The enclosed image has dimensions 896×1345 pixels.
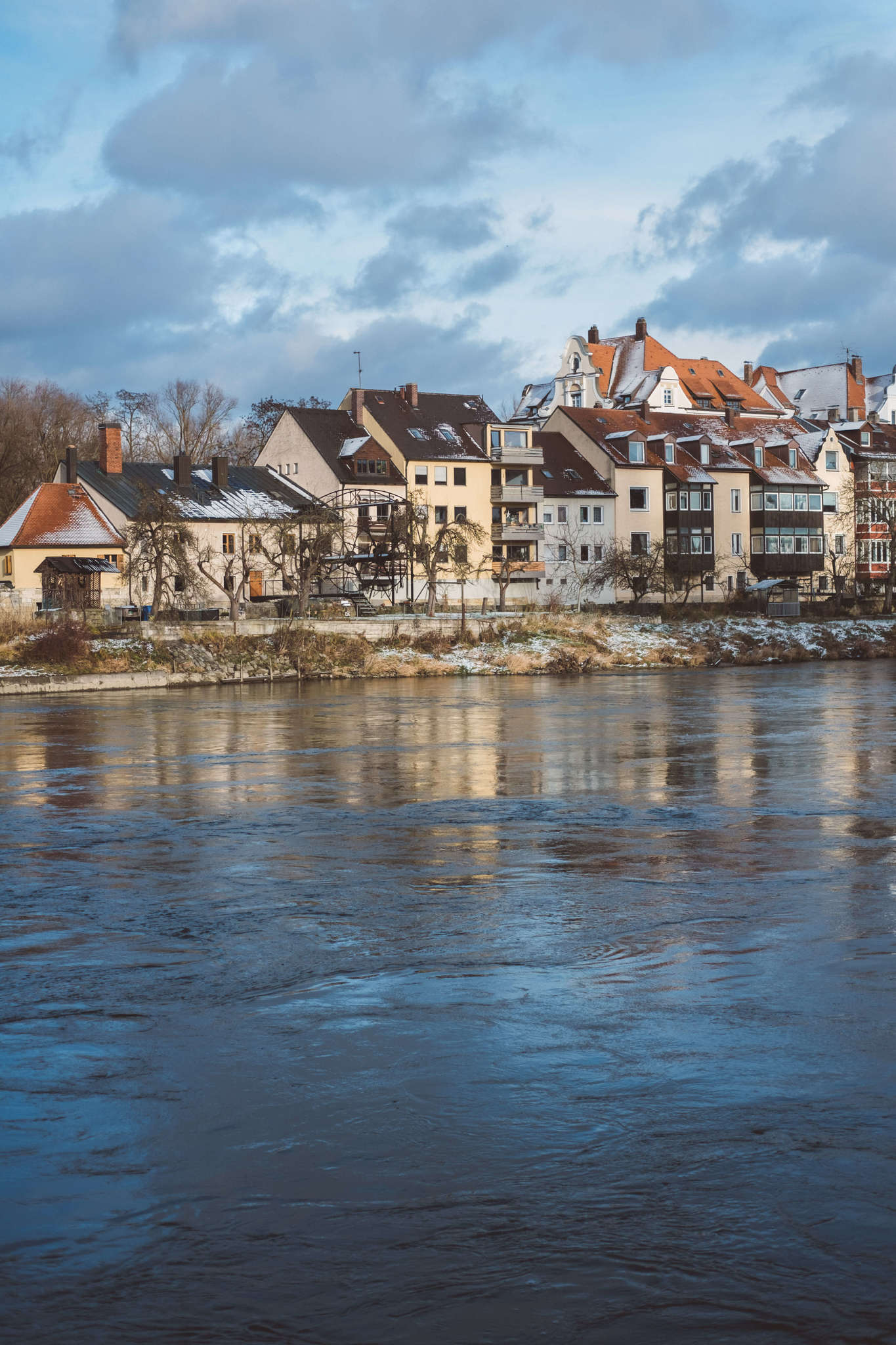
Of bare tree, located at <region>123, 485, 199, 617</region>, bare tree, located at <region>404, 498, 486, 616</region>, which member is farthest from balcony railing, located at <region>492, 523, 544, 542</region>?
bare tree, located at <region>123, 485, 199, 617</region>

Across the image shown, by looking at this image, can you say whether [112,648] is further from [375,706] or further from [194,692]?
[375,706]

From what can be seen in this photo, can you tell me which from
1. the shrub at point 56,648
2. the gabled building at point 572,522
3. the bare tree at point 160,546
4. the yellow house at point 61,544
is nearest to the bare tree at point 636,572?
the gabled building at point 572,522

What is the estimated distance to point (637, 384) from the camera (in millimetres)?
105688

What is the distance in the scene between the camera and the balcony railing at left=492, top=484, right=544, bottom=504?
85.6 meters

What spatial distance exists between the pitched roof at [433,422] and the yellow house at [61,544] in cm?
1890

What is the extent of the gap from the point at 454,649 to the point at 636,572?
24.9 meters

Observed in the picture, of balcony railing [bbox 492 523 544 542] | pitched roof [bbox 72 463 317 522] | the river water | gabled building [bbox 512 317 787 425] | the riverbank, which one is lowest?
the river water

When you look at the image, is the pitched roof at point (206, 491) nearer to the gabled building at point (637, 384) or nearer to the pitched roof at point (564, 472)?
the pitched roof at point (564, 472)

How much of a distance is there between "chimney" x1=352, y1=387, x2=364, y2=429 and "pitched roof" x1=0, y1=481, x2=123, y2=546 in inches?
718

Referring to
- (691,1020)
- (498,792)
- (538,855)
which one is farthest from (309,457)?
(691,1020)

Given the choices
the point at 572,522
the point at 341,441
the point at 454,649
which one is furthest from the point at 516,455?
the point at 454,649

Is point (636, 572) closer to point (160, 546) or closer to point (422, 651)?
point (422, 651)

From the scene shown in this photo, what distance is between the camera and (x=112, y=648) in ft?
169

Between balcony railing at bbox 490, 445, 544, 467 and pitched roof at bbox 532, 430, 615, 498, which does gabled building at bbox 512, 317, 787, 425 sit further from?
balcony railing at bbox 490, 445, 544, 467
